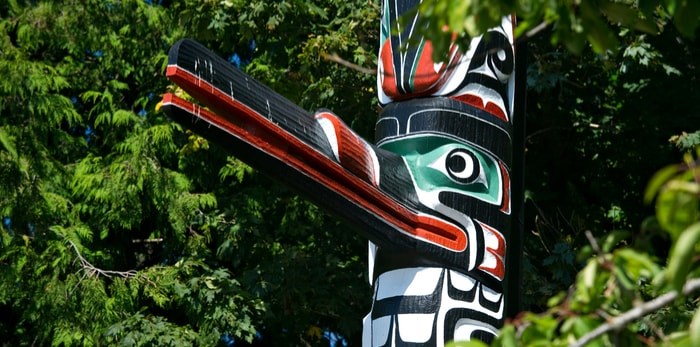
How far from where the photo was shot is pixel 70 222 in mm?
10125

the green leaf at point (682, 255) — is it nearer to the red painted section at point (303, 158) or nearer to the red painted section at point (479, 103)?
the red painted section at point (303, 158)

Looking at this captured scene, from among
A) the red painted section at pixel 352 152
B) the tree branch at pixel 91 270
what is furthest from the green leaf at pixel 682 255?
the tree branch at pixel 91 270

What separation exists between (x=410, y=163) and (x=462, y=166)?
8.8 inches

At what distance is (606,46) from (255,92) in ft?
6.20

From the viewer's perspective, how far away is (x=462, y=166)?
17.6 feet

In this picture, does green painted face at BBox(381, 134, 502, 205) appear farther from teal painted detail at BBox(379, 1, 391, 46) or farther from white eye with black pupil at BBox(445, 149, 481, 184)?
teal painted detail at BBox(379, 1, 391, 46)

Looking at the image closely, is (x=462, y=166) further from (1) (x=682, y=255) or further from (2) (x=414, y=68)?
(1) (x=682, y=255)

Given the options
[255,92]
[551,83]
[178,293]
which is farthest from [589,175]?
[255,92]

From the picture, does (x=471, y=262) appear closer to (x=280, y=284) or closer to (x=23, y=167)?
(x=280, y=284)

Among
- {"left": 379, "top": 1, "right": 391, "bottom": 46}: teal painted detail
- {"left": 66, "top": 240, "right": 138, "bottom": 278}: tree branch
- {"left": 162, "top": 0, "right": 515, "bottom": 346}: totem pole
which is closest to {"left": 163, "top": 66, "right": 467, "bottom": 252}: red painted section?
{"left": 162, "top": 0, "right": 515, "bottom": 346}: totem pole

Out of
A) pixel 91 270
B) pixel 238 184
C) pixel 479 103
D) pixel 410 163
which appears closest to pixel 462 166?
pixel 410 163

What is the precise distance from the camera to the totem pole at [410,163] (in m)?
4.57

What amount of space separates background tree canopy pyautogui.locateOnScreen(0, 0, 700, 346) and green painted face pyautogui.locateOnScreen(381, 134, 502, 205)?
95.1 inches

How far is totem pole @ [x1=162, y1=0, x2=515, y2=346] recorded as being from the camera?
457 centimetres
